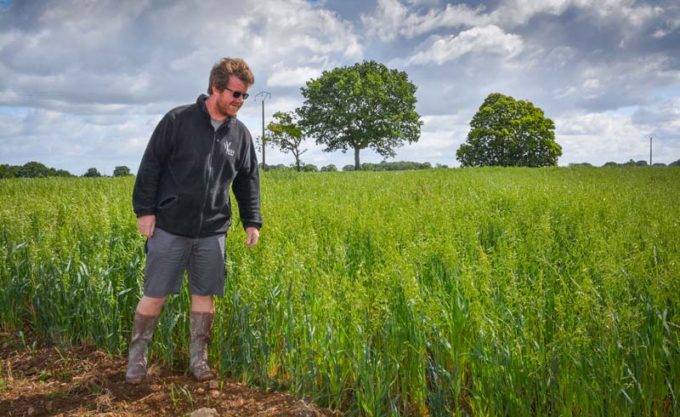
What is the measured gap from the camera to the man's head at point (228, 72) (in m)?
3.55

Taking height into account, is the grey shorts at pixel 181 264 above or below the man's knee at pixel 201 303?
above

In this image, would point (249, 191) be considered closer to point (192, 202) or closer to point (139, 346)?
point (192, 202)

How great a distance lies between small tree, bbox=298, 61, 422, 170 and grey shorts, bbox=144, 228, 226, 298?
41569 millimetres

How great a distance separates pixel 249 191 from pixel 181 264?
852mm

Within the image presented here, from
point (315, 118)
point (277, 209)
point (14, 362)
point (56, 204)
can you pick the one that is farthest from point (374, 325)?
point (315, 118)

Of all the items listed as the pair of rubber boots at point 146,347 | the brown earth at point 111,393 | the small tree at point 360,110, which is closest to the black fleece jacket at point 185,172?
→ the pair of rubber boots at point 146,347

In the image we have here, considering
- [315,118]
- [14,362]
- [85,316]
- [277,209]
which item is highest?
[315,118]

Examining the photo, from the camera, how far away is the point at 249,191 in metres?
4.16

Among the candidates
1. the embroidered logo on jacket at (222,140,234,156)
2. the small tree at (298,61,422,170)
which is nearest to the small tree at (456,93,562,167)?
the small tree at (298,61,422,170)

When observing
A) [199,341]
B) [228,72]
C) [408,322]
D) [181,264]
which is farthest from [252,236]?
[408,322]

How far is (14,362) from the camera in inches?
178

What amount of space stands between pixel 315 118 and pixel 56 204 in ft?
126

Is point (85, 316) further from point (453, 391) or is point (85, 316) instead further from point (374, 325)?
point (453, 391)

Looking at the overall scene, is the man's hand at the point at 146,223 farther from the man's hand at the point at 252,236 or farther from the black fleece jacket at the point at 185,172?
the man's hand at the point at 252,236
